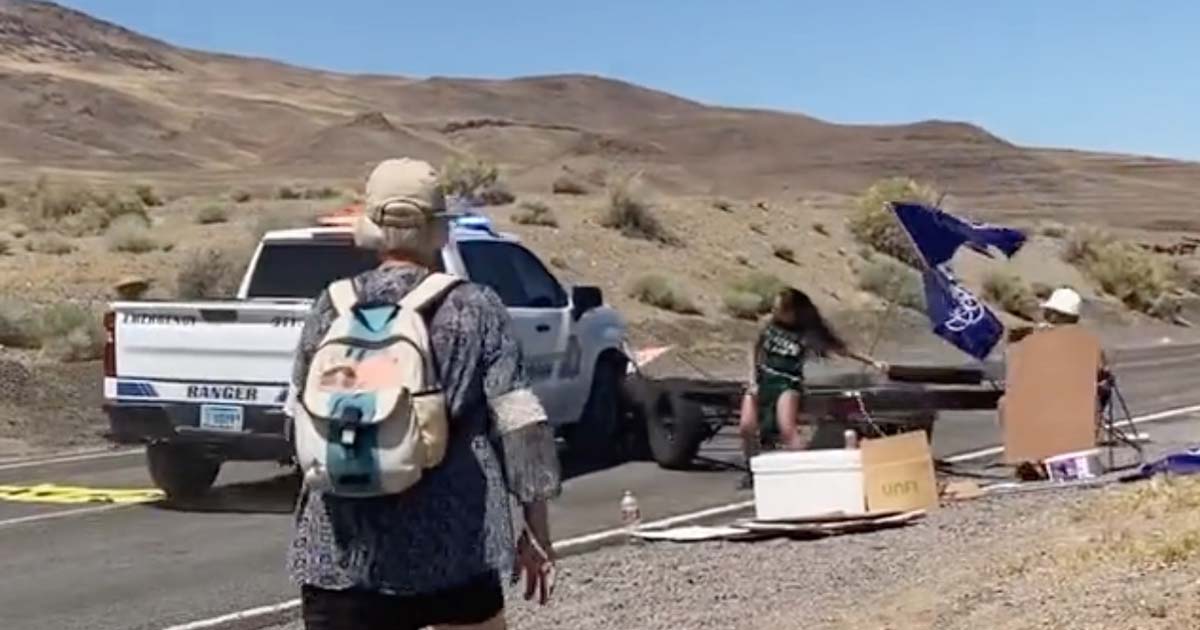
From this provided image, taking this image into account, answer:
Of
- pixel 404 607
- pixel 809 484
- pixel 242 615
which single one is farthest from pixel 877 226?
pixel 404 607

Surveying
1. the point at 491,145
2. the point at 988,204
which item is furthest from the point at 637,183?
the point at 491,145

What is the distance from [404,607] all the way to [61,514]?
32.0ft

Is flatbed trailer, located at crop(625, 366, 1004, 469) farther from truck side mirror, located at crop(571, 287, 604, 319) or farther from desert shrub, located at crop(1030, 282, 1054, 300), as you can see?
desert shrub, located at crop(1030, 282, 1054, 300)

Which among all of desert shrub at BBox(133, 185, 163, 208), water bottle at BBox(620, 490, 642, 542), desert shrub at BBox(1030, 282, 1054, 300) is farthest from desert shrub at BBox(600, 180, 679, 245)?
water bottle at BBox(620, 490, 642, 542)

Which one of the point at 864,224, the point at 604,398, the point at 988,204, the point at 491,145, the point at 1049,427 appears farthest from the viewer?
the point at 491,145

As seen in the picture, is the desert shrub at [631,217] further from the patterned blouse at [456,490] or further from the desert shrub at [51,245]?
the patterned blouse at [456,490]

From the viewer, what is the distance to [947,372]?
15.9 metres

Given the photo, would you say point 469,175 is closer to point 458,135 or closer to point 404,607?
point 404,607

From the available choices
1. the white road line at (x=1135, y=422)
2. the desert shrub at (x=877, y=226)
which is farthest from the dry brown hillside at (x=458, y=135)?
the white road line at (x=1135, y=422)

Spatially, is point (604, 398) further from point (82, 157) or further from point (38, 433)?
point (82, 157)

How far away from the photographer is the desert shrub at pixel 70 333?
82.3 feet

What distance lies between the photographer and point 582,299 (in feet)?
53.8

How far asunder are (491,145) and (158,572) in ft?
401

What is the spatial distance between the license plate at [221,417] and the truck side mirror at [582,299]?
3.58 m
